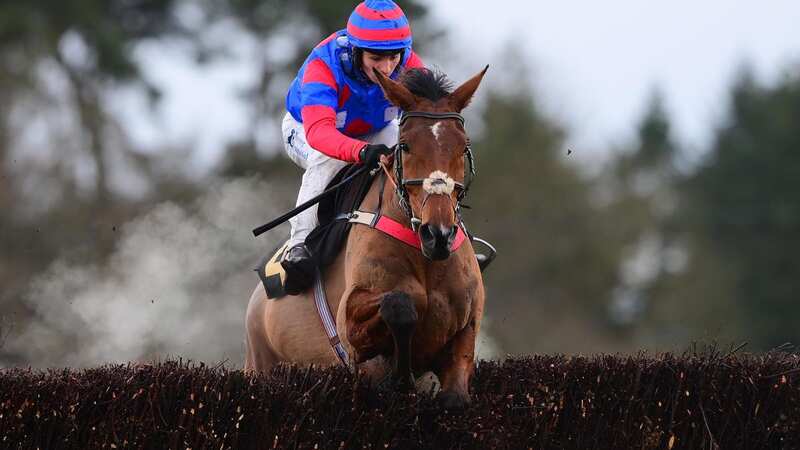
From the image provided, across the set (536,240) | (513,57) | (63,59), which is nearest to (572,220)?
(536,240)

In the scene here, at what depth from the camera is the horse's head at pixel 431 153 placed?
244 inches

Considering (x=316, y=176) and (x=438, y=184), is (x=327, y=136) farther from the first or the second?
(x=438, y=184)

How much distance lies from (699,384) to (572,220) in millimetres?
26064

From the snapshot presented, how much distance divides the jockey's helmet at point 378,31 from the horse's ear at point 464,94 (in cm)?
63

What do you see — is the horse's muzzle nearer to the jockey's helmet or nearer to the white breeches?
the jockey's helmet

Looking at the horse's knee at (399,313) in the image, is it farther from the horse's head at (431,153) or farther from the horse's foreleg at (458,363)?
the horse's foreleg at (458,363)

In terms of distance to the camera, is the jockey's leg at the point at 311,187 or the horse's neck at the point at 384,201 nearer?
the horse's neck at the point at 384,201

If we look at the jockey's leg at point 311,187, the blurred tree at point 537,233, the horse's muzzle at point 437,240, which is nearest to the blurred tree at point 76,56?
the blurred tree at point 537,233

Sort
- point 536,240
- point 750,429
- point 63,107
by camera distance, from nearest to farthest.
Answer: point 750,429
point 63,107
point 536,240

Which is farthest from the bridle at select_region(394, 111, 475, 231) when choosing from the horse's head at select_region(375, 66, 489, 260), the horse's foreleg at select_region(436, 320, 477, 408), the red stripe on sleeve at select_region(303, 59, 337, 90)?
the red stripe on sleeve at select_region(303, 59, 337, 90)

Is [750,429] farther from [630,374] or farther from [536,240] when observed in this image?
[536,240]

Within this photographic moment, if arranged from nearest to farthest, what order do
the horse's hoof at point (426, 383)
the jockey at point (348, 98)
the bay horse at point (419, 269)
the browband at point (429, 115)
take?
the bay horse at point (419, 269)
the browband at point (429, 115)
the horse's hoof at point (426, 383)
the jockey at point (348, 98)

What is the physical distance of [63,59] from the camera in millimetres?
23297

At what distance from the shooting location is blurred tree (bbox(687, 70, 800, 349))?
3491cm
